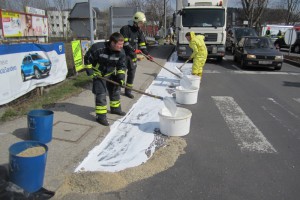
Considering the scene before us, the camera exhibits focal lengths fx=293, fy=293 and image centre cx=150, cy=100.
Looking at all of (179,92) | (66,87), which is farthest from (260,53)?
(66,87)

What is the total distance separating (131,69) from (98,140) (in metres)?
3.16

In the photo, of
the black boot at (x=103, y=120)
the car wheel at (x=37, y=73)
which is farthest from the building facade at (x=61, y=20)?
the black boot at (x=103, y=120)

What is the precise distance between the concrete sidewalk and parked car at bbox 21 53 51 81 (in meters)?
1.06

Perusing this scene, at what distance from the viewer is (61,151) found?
4.32m

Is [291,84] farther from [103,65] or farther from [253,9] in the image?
[253,9]

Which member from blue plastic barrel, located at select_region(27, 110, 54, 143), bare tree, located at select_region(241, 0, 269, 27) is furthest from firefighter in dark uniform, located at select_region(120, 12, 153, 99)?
bare tree, located at select_region(241, 0, 269, 27)

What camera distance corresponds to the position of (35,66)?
23.9 ft

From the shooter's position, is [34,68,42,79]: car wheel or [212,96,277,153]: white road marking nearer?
[212,96,277,153]: white road marking

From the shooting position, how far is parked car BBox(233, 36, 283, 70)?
43.2ft

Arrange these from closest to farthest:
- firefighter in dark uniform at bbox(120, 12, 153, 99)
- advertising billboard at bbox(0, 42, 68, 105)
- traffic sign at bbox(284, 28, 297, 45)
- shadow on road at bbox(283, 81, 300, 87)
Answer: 1. advertising billboard at bbox(0, 42, 68, 105)
2. firefighter in dark uniform at bbox(120, 12, 153, 99)
3. shadow on road at bbox(283, 81, 300, 87)
4. traffic sign at bbox(284, 28, 297, 45)

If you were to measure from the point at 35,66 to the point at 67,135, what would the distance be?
3.10m

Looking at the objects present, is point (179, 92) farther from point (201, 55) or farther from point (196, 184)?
point (196, 184)

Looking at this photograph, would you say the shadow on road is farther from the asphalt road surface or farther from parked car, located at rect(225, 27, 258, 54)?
parked car, located at rect(225, 27, 258, 54)

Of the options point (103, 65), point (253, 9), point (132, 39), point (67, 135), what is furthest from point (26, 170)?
point (253, 9)
